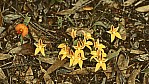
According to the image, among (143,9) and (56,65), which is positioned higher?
(143,9)

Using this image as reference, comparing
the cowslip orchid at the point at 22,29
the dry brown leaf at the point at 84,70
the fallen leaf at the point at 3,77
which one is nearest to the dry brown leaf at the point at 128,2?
the dry brown leaf at the point at 84,70

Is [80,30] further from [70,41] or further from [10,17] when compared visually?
[10,17]

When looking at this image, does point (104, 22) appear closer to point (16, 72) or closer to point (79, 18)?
point (79, 18)

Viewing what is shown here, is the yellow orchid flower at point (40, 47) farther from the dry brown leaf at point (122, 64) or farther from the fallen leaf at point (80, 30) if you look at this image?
the dry brown leaf at point (122, 64)

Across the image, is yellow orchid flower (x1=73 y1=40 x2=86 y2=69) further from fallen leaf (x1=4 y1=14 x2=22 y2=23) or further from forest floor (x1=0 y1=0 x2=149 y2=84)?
fallen leaf (x1=4 y1=14 x2=22 y2=23)

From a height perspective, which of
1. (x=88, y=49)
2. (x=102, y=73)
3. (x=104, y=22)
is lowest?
(x=102, y=73)

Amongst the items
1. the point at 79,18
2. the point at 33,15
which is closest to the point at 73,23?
the point at 79,18

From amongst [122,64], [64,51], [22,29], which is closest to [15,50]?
[22,29]

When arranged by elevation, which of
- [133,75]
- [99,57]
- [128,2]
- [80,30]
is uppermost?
[128,2]
